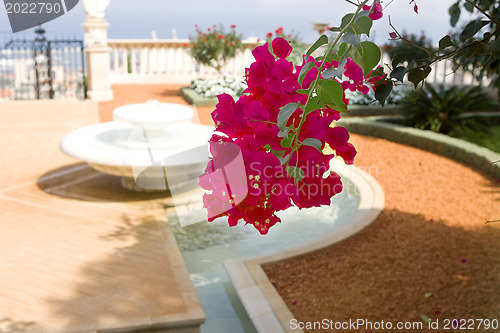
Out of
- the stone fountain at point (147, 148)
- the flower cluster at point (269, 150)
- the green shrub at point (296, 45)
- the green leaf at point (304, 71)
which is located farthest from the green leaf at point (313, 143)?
the green shrub at point (296, 45)

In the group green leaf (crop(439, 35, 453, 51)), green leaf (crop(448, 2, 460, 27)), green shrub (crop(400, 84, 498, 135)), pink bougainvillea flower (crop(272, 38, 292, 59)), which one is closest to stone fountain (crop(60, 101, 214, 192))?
green leaf (crop(448, 2, 460, 27))

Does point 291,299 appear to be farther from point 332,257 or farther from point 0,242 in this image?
point 0,242

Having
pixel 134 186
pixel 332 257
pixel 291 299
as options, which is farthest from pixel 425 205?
pixel 134 186

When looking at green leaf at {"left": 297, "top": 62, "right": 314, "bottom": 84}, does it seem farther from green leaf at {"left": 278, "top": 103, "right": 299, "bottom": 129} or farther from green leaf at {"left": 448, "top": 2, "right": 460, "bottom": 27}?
green leaf at {"left": 448, "top": 2, "right": 460, "bottom": 27}

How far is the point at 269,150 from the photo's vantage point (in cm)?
82

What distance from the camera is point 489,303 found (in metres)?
3.80

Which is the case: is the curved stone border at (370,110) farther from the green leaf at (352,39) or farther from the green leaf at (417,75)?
the green leaf at (352,39)

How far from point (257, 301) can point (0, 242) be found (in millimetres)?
2533

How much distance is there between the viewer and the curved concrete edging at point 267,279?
3572 mm

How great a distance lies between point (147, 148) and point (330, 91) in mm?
5726

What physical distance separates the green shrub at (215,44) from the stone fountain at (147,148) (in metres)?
8.26

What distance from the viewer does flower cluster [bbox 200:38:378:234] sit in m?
0.76

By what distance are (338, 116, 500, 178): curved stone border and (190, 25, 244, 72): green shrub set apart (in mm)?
6364

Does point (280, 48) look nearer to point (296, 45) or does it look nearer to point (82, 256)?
point (82, 256)
